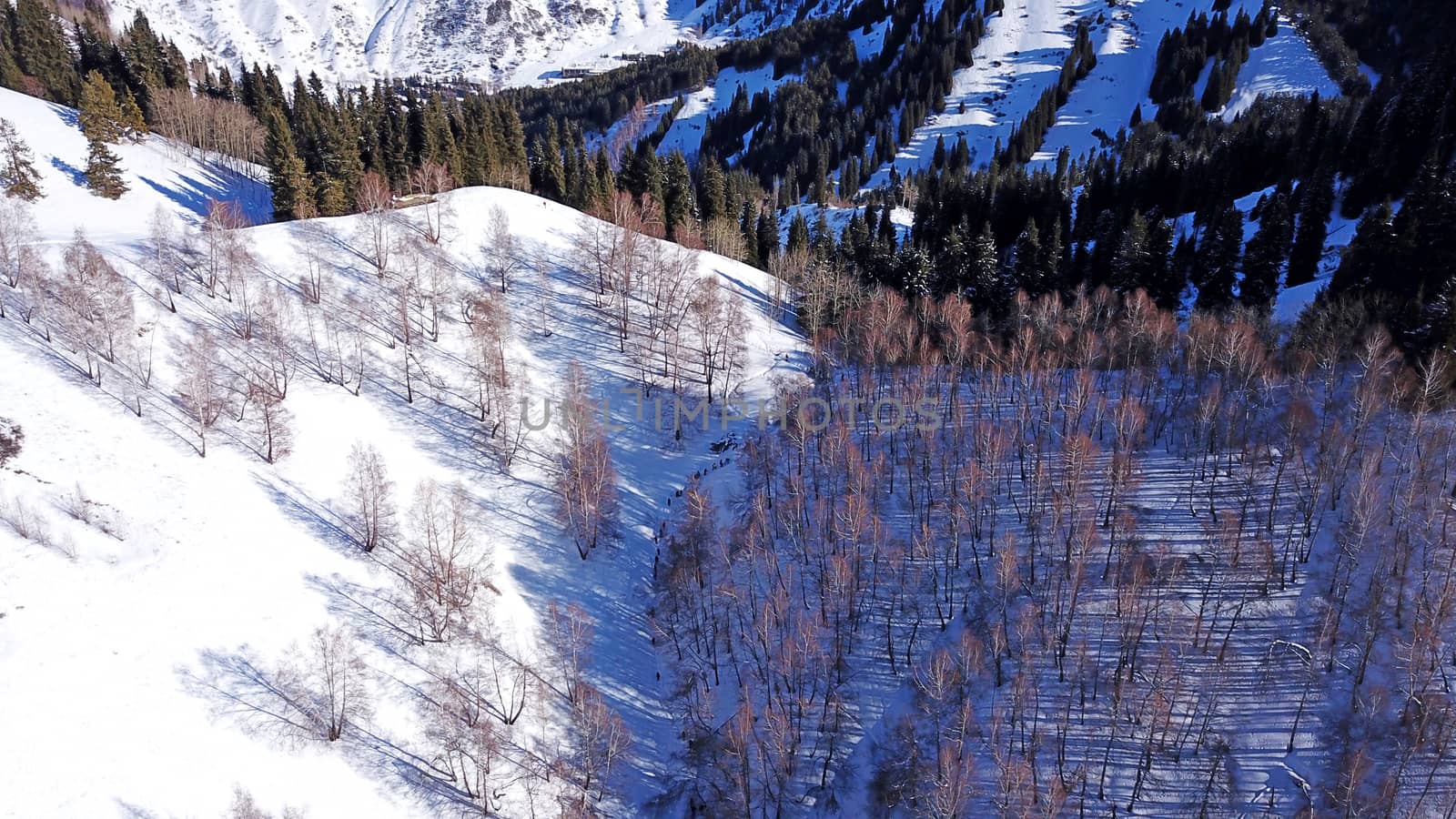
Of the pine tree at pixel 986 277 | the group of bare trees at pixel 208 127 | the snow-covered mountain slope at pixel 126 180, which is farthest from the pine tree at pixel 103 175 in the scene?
the pine tree at pixel 986 277

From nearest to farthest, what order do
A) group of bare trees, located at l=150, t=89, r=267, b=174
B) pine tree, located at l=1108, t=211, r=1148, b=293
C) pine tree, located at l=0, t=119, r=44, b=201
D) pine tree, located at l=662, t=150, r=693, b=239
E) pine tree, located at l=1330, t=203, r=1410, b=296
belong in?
1. pine tree, located at l=1330, t=203, r=1410, b=296
2. pine tree, located at l=0, t=119, r=44, b=201
3. pine tree, located at l=1108, t=211, r=1148, b=293
4. group of bare trees, located at l=150, t=89, r=267, b=174
5. pine tree, located at l=662, t=150, r=693, b=239

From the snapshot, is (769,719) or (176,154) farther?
(176,154)

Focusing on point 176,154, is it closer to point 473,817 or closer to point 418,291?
point 418,291

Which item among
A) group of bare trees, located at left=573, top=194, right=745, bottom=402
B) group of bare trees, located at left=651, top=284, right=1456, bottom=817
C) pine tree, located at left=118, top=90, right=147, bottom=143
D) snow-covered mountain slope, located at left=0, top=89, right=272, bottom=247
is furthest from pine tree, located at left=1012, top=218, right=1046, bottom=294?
pine tree, located at left=118, top=90, right=147, bottom=143

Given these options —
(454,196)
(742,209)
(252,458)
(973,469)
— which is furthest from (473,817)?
(742,209)

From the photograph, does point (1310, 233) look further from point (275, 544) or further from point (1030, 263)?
point (275, 544)

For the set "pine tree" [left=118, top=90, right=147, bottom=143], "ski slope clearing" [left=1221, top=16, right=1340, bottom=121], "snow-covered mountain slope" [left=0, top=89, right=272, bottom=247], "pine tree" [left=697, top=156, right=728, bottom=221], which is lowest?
"pine tree" [left=697, top=156, right=728, bottom=221]

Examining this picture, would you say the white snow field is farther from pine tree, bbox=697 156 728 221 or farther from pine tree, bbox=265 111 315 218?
pine tree, bbox=697 156 728 221

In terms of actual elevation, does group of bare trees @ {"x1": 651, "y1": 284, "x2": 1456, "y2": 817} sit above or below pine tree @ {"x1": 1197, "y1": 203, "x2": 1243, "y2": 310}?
below

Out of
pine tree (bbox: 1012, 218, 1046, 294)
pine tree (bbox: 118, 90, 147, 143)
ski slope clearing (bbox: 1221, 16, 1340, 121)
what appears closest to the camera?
pine tree (bbox: 1012, 218, 1046, 294)
